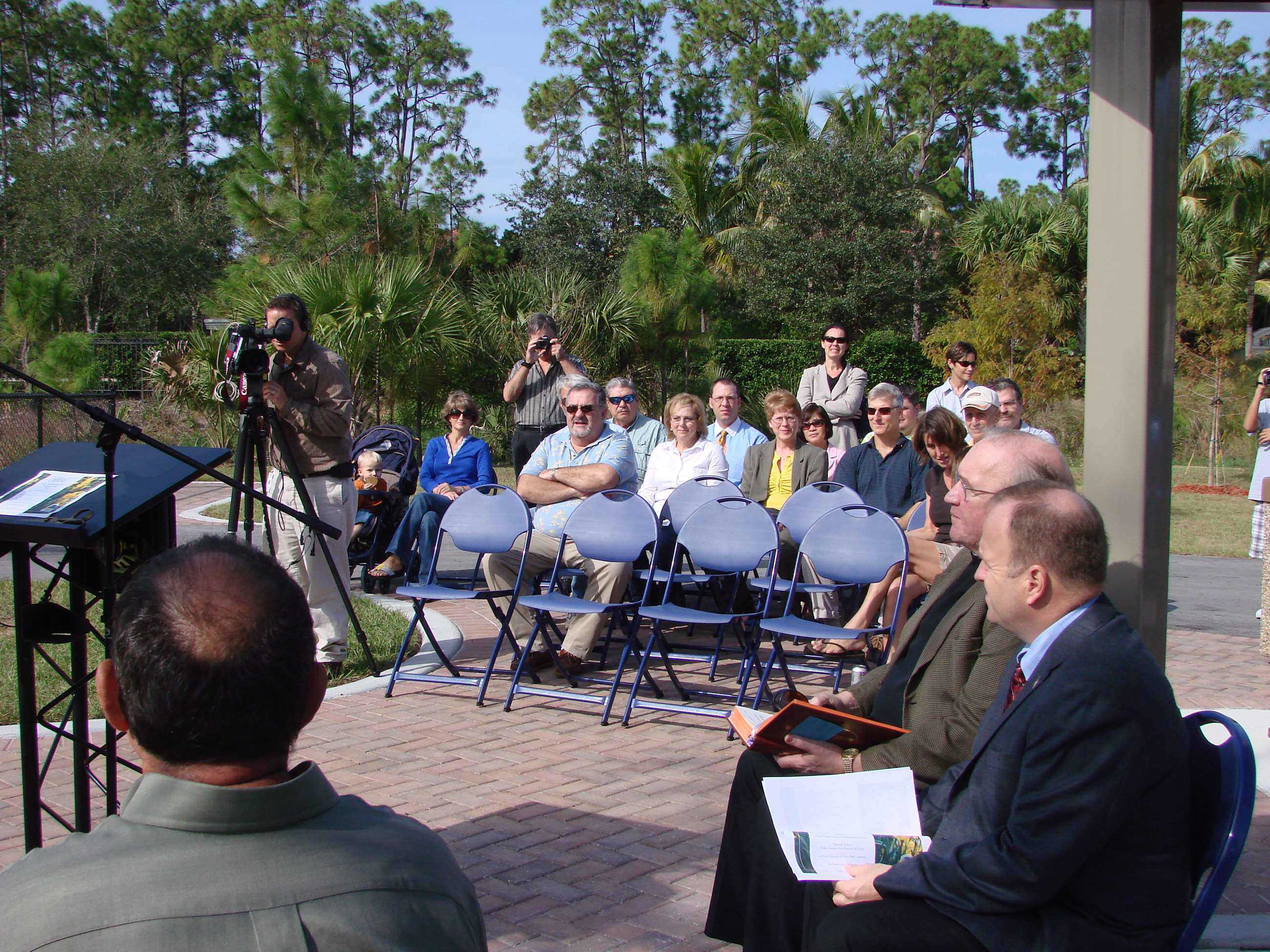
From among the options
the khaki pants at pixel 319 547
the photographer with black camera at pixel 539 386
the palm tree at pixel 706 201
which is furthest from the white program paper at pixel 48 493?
the palm tree at pixel 706 201

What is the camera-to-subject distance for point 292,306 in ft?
19.8

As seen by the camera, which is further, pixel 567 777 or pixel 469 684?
pixel 469 684

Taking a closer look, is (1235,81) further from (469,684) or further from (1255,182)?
(469,684)

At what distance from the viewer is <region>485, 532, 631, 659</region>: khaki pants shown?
6270 mm

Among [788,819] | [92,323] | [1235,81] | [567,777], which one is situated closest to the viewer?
[788,819]

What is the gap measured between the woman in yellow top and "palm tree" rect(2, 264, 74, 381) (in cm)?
1490

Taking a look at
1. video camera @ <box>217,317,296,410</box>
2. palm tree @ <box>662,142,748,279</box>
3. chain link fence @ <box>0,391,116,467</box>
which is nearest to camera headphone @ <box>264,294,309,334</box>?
video camera @ <box>217,317,296,410</box>

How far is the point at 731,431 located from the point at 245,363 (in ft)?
13.5

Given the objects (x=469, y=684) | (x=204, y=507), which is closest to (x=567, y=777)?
(x=469, y=684)

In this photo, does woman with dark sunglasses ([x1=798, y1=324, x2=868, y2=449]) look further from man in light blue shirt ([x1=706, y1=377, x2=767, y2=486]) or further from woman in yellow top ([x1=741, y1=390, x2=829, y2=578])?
woman in yellow top ([x1=741, y1=390, x2=829, y2=578])

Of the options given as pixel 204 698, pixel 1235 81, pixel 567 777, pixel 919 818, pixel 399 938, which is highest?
pixel 1235 81

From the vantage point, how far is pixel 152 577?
143 centimetres

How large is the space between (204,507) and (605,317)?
7106 mm

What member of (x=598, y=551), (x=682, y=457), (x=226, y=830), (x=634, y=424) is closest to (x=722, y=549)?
(x=598, y=551)
